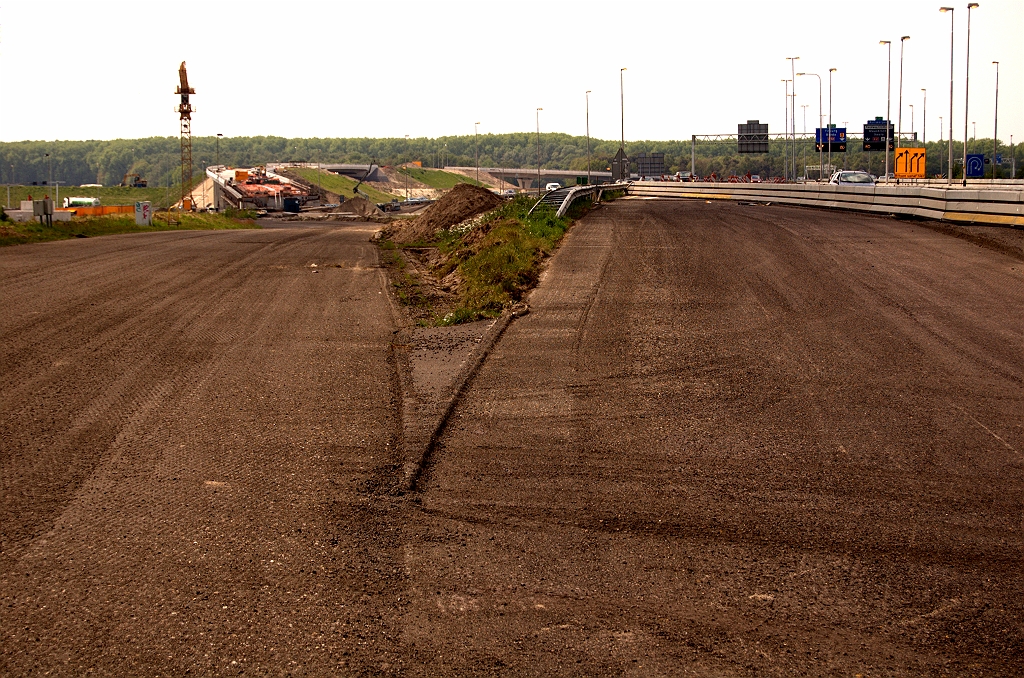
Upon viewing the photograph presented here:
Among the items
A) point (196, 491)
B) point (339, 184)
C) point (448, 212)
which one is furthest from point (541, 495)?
point (339, 184)

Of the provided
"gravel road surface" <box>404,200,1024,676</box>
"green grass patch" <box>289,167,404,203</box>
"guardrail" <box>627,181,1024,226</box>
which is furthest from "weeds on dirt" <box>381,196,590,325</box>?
"green grass patch" <box>289,167,404,203</box>

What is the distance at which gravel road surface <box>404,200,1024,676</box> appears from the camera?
4.83 metres

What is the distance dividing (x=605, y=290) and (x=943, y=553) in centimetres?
962

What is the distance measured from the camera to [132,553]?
5.78 meters

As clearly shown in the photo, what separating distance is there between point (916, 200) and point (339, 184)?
16315 cm

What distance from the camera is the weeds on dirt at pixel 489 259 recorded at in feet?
50.6

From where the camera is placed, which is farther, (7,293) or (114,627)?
(7,293)

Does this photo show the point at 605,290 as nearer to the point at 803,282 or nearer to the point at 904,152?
the point at 803,282

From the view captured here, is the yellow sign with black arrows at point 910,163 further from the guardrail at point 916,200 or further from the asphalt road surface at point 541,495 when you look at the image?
the asphalt road surface at point 541,495

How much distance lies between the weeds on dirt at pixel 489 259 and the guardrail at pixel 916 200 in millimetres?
9516

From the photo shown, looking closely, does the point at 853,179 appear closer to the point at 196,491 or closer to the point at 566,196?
the point at 566,196

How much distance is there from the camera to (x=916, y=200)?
26469mm

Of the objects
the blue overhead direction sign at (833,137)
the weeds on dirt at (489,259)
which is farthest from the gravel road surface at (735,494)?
the blue overhead direction sign at (833,137)

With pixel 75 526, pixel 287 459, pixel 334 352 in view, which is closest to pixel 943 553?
pixel 287 459
